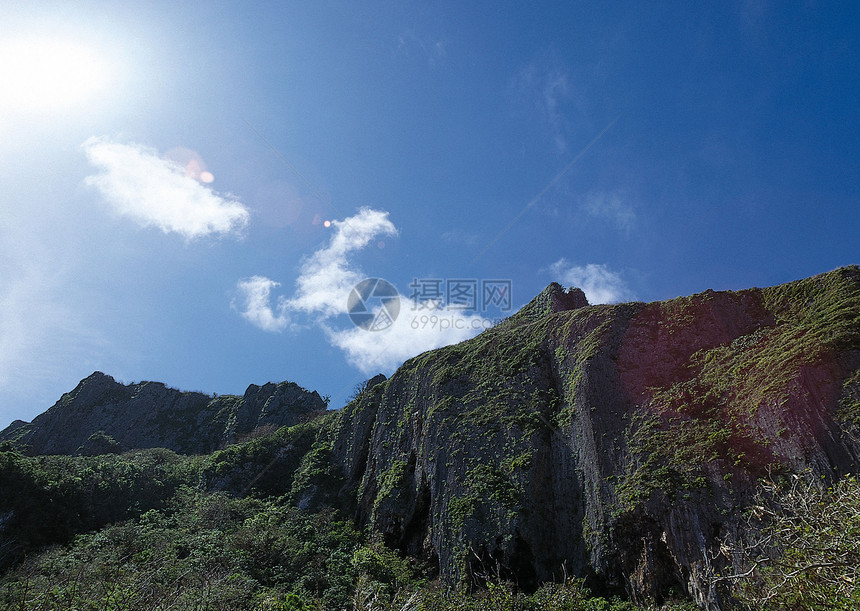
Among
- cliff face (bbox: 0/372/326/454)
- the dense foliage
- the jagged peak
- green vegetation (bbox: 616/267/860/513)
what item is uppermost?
the jagged peak

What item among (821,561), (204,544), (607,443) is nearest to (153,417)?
(204,544)

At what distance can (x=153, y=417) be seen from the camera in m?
68.6

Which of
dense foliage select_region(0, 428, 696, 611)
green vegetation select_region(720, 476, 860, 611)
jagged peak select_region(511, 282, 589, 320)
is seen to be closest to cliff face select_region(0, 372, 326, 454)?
dense foliage select_region(0, 428, 696, 611)

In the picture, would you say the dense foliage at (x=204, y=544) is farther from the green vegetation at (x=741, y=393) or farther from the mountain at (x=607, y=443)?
the green vegetation at (x=741, y=393)

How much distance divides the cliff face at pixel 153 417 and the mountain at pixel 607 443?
1929 cm

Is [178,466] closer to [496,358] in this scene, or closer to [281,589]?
[281,589]

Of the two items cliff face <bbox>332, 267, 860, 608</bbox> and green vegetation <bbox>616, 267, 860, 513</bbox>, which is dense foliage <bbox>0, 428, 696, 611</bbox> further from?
green vegetation <bbox>616, 267, 860, 513</bbox>

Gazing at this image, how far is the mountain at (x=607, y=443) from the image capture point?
1942 centimetres

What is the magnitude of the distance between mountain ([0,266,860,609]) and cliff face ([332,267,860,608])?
0.29 feet

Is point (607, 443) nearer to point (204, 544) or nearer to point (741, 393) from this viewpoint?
point (741, 393)

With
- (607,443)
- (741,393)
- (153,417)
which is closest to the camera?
(741,393)

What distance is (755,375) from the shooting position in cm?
2320

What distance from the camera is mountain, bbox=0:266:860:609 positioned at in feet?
63.7

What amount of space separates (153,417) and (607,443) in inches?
2677
